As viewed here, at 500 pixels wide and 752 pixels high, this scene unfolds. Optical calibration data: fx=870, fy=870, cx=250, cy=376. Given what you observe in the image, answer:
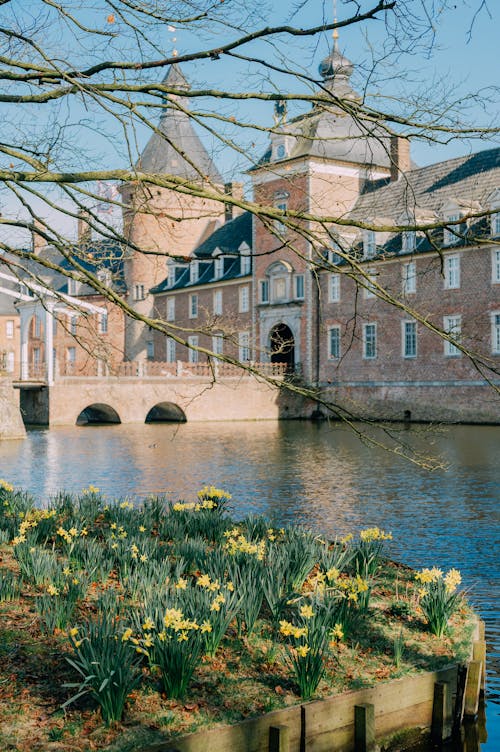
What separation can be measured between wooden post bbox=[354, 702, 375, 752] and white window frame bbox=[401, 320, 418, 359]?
3334 cm

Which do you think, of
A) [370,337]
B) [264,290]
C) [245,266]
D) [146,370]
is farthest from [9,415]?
[245,266]

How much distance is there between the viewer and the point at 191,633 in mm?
5180

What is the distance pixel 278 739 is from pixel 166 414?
39.6m

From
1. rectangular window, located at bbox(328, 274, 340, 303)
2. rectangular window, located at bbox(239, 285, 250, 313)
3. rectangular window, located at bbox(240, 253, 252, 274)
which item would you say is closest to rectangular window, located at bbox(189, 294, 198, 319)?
rectangular window, located at bbox(239, 285, 250, 313)

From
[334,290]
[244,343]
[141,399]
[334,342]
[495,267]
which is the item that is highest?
[334,290]

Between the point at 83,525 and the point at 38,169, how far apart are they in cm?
353

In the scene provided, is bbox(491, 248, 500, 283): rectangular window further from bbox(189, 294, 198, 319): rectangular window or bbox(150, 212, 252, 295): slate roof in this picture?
bbox(189, 294, 198, 319): rectangular window

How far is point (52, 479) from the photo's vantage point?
18250mm

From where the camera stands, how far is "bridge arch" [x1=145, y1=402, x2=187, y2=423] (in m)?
42.1

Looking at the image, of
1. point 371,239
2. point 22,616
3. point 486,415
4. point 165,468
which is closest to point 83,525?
point 22,616

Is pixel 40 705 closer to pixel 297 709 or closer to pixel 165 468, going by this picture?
pixel 297 709

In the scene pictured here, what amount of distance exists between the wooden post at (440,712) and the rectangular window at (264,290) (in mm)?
40850

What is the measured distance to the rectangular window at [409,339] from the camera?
38.0 metres

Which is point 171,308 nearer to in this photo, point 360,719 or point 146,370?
point 146,370
